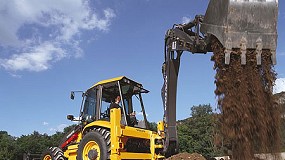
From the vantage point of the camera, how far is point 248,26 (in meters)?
6.82

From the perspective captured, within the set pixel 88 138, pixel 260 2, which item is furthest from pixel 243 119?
pixel 88 138

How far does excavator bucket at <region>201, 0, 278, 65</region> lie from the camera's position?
267 inches

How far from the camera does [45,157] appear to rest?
9984 mm

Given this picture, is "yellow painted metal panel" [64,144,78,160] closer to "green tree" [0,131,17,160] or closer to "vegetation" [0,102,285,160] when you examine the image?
"vegetation" [0,102,285,160]

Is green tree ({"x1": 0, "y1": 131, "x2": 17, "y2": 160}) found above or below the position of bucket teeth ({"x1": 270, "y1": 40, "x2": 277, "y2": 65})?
below

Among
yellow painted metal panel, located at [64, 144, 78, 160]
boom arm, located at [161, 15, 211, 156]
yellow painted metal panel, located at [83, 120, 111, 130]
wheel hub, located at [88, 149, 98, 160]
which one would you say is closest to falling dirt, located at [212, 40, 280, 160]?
boom arm, located at [161, 15, 211, 156]

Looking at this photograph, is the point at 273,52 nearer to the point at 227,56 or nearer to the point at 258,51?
the point at 258,51

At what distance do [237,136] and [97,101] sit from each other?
372 centimetres

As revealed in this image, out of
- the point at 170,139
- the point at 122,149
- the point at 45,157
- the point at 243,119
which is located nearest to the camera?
the point at 243,119

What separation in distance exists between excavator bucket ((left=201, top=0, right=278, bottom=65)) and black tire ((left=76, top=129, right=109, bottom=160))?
125 inches

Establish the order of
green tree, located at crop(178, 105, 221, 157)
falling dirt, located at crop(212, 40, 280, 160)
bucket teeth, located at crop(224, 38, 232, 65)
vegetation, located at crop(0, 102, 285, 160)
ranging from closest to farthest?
falling dirt, located at crop(212, 40, 280, 160), bucket teeth, located at crop(224, 38, 232, 65), vegetation, located at crop(0, 102, 285, 160), green tree, located at crop(178, 105, 221, 157)

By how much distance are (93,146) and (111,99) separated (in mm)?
1517

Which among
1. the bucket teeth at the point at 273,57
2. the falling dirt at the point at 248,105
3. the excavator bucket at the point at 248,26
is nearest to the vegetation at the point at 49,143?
the falling dirt at the point at 248,105

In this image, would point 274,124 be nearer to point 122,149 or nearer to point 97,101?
point 122,149
